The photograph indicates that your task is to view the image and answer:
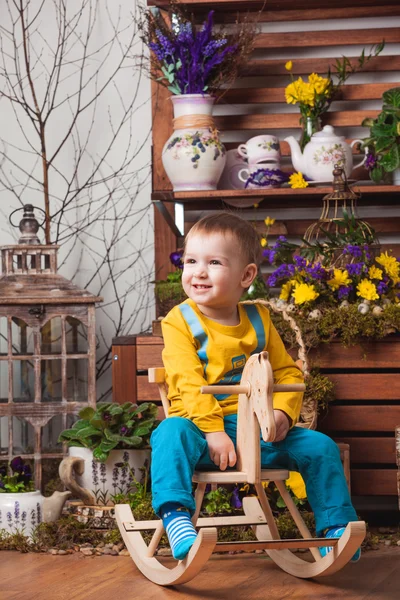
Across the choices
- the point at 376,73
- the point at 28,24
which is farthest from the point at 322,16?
the point at 28,24

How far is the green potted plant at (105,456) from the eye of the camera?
102 inches

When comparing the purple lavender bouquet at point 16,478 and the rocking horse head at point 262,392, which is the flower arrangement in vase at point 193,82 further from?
the rocking horse head at point 262,392

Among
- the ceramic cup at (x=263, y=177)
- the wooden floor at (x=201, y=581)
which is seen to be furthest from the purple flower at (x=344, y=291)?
the wooden floor at (x=201, y=581)

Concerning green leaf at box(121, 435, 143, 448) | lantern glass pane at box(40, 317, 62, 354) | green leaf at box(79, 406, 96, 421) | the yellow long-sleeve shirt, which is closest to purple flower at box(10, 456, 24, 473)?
green leaf at box(79, 406, 96, 421)

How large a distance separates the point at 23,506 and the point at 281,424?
0.88 m

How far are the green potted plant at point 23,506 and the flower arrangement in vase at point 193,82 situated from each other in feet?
3.60

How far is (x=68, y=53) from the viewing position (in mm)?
3445

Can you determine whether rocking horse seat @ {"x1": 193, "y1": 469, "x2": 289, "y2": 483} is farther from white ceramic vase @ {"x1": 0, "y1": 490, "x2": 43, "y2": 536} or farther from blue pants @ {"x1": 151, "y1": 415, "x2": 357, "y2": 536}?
white ceramic vase @ {"x1": 0, "y1": 490, "x2": 43, "y2": 536}

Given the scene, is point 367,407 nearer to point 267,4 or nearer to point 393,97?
point 393,97

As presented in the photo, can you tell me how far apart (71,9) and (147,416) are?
65.5 inches

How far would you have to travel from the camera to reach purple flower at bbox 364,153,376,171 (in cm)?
303

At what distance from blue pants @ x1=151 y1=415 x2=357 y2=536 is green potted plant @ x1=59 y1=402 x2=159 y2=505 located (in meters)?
0.56

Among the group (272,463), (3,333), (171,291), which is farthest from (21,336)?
(272,463)

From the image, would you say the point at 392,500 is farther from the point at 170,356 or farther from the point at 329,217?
the point at 170,356
